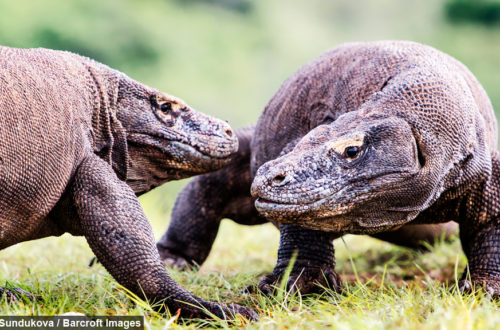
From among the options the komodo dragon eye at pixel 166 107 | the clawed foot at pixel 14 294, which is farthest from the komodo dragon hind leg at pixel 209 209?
the clawed foot at pixel 14 294

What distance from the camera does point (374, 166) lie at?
347cm

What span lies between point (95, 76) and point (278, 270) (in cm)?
161

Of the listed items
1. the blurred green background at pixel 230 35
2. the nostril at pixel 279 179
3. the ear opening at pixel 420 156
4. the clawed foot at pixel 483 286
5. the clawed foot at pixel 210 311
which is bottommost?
the blurred green background at pixel 230 35

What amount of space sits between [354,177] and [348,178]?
0.10 feet

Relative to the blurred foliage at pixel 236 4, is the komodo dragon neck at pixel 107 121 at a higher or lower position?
higher

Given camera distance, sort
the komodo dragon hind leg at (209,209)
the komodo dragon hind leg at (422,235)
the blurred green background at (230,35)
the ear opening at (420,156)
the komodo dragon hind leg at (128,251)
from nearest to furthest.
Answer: the komodo dragon hind leg at (128,251) → the ear opening at (420,156) → the komodo dragon hind leg at (209,209) → the komodo dragon hind leg at (422,235) → the blurred green background at (230,35)

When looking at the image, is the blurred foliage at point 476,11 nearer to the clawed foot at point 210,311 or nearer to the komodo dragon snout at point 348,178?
the komodo dragon snout at point 348,178

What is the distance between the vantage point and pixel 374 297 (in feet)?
11.9

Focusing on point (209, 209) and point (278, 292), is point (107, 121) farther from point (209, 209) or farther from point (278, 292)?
point (209, 209)

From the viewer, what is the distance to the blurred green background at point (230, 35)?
10.9m

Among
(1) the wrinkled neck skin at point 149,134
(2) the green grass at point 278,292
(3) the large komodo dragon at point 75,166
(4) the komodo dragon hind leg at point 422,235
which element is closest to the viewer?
(2) the green grass at point 278,292

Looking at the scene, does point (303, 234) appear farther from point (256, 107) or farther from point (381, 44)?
point (256, 107)

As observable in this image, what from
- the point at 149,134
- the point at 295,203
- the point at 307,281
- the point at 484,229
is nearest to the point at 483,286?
the point at 484,229

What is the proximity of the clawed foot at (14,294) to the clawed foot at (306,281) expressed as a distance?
131 centimetres
